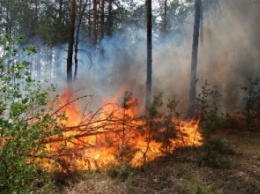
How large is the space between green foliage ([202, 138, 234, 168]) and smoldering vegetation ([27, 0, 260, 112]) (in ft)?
36.1

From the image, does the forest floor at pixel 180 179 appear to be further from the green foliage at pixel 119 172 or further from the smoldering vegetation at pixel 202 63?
the smoldering vegetation at pixel 202 63

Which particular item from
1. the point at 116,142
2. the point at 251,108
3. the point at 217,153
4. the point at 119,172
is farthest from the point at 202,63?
the point at 119,172

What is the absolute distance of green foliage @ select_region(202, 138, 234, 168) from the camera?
8.77m

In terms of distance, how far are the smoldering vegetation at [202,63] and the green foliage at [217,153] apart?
36.1 feet

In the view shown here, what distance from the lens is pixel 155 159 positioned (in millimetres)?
9109

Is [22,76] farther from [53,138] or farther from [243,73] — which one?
[243,73]

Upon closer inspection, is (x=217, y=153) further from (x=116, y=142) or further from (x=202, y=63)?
(x=202, y=63)

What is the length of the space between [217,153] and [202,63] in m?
16.5

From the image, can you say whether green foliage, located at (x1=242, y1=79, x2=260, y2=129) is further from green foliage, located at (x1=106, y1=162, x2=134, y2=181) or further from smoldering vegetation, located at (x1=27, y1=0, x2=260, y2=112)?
green foliage, located at (x1=106, y1=162, x2=134, y2=181)

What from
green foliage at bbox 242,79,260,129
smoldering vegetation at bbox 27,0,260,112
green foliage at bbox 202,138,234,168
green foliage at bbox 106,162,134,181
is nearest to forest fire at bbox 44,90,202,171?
green foliage at bbox 106,162,134,181

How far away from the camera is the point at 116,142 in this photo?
8727 millimetres

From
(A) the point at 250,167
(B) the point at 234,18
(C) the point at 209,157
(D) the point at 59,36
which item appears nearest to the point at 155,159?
(C) the point at 209,157

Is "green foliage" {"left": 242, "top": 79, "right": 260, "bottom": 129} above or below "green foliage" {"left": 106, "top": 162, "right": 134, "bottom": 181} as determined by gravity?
above

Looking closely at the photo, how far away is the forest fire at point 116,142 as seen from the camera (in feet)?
25.7
